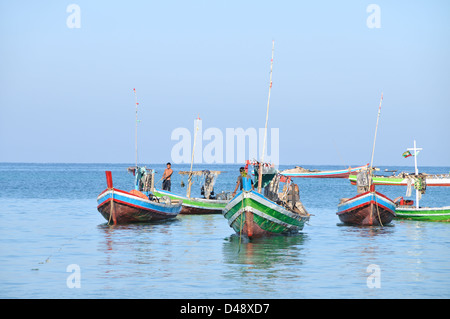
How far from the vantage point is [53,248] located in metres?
23.6

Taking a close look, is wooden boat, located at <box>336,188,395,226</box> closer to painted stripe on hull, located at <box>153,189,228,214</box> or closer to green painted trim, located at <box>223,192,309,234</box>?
green painted trim, located at <box>223,192,309,234</box>

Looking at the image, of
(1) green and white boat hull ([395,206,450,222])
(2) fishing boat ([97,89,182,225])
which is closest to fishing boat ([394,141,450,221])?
(1) green and white boat hull ([395,206,450,222])

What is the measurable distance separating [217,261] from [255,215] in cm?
407

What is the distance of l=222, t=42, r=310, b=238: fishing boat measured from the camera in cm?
2427

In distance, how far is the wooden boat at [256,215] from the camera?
24.2 m

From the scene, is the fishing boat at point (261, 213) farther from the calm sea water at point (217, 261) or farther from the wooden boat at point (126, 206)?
the wooden boat at point (126, 206)

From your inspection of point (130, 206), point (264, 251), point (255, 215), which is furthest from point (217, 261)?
point (130, 206)

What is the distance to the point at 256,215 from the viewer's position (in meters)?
24.5

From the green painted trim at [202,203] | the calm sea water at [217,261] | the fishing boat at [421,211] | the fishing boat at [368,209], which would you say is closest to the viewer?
the calm sea water at [217,261]

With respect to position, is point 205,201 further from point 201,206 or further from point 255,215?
point 255,215

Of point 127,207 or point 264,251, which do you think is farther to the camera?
point 127,207

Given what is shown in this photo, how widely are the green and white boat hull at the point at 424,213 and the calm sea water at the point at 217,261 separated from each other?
3.86ft

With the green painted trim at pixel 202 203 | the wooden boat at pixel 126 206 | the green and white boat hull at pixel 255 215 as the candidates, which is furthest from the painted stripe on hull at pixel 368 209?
the wooden boat at pixel 126 206
